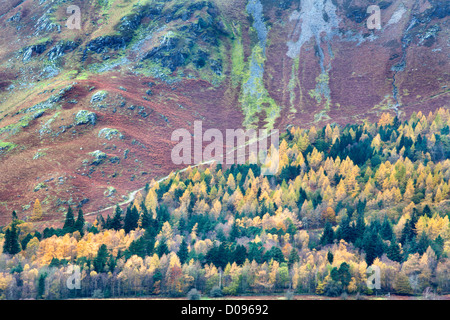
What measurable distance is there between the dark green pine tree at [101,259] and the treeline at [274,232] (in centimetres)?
23

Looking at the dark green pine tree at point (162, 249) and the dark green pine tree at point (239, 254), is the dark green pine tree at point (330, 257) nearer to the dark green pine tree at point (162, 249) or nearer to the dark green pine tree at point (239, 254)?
the dark green pine tree at point (239, 254)

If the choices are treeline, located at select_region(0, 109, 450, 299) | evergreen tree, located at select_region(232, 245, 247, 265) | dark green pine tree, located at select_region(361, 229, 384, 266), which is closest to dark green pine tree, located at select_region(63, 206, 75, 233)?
treeline, located at select_region(0, 109, 450, 299)

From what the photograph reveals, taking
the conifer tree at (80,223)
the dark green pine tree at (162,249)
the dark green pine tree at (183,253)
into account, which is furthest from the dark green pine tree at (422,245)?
the conifer tree at (80,223)

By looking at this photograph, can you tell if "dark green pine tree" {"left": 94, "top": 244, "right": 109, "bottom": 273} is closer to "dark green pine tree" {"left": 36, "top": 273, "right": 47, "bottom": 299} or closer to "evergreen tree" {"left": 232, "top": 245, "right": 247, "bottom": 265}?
"dark green pine tree" {"left": 36, "top": 273, "right": 47, "bottom": 299}

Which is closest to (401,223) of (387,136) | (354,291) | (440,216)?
(440,216)

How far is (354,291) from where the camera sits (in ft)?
319

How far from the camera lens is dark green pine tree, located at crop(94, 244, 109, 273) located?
99875 millimetres

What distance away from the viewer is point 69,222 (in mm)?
119750

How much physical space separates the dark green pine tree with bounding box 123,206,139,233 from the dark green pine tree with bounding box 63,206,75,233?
13.7m

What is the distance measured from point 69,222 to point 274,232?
54959 mm

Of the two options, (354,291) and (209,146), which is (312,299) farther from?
(209,146)

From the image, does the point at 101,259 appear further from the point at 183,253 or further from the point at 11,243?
the point at 11,243

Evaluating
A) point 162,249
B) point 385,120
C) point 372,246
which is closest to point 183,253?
point 162,249
